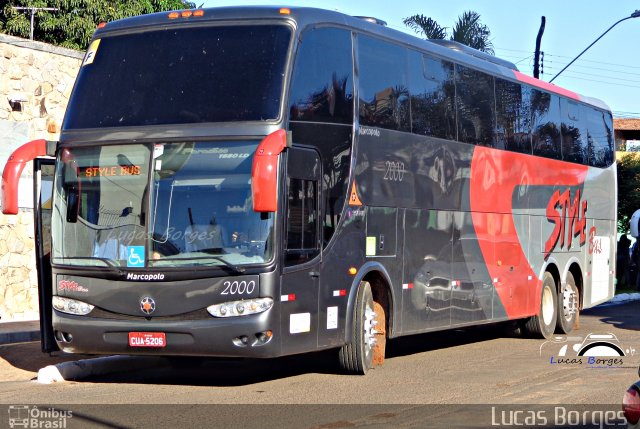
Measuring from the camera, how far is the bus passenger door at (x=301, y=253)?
39.0 ft

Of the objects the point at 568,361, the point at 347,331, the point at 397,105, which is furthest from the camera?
the point at 568,361

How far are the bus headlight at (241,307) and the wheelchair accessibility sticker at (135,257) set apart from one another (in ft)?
2.96

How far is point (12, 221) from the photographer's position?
2036cm

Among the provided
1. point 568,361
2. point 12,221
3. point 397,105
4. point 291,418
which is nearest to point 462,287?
point 568,361

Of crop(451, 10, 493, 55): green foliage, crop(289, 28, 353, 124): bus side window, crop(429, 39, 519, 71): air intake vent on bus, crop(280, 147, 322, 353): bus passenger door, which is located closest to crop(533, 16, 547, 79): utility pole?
crop(451, 10, 493, 55): green foliage

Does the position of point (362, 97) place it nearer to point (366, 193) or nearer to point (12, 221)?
point (366, 193)

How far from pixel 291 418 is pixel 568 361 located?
659 cm

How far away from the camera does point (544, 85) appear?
65.4 ft

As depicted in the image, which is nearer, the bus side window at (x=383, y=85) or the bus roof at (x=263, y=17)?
the bus roof at (x=263, y=17)

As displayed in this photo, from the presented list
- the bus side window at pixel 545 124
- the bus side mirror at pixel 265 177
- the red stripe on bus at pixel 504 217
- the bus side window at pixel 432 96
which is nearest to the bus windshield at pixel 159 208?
the bus side mirror at pixel 265 177

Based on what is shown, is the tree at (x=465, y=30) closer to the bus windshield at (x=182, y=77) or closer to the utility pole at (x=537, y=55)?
the utility pole at (x=537, y=55)

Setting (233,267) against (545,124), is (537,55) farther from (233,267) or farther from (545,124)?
(233,267)

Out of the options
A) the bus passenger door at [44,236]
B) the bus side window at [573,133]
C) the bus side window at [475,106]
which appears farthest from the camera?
the bus side window at [573,133]

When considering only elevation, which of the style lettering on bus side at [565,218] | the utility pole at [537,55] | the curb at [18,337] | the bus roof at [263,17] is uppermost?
the utility pole at [537,55]
